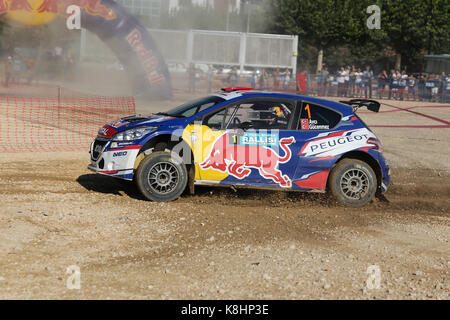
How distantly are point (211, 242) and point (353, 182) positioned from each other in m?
2.85

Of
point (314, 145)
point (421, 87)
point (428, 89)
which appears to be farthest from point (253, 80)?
point (314, 145)

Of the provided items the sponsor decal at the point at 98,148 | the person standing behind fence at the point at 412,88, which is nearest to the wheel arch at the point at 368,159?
the sponsor decal at the point at 98,148

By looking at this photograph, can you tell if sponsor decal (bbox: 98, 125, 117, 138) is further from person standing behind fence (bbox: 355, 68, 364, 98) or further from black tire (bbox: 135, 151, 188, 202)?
person standing behind fence (bbox: 355, 68, 364, 98)

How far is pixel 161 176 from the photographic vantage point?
8055 mm

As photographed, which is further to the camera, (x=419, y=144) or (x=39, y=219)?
(x=419, y=144)

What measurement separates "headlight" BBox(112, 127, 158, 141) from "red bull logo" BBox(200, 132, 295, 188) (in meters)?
0.89

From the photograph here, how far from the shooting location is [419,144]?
51.3 feet

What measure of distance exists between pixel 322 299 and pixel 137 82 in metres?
20.9

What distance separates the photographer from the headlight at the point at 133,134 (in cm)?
808

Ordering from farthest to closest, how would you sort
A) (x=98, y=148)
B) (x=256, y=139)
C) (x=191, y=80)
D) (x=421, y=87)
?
(x=191, y=80)
(x=421, y=87)
(x=98, y=148)
(x=256, y=139)

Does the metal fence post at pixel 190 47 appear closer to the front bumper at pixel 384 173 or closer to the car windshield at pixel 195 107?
the car windshield at pixel 195 107

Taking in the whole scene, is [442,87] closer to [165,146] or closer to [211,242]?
[165,146]

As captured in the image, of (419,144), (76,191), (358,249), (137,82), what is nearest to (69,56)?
(137,82)

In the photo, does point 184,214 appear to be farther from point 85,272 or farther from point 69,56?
point 69,56
